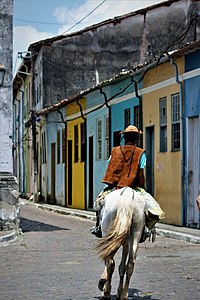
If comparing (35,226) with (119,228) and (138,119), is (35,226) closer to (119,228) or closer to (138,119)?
(138,119)

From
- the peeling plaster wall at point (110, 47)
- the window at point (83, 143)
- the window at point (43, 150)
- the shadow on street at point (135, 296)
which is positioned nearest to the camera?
the shadow on street at point (135, 296)

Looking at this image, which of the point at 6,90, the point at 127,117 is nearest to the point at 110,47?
the point at 127,117

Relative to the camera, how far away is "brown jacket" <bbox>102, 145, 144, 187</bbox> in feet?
27.6

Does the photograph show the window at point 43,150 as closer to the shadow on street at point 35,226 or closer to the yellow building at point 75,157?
the yellow building at point 75,157

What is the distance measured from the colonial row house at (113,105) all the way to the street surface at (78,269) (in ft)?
10.6

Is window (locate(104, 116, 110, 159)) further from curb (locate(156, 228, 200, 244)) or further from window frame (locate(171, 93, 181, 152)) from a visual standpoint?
curb (locate(156, 228, 200, 244))

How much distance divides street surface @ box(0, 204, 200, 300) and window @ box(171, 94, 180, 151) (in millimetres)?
3290

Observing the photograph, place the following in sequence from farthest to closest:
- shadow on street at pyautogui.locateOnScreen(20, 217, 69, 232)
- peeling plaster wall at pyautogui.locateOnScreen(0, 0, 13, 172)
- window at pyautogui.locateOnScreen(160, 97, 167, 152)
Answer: window at pyautogui.locateOnScreen(160, 97, 167, 152), shadow on street at pyautogui.locateOnScreen(20, 217, 69, 232), peeling plaster wall at pyautogui.locateOnScreen(0, 0, 13, 172)

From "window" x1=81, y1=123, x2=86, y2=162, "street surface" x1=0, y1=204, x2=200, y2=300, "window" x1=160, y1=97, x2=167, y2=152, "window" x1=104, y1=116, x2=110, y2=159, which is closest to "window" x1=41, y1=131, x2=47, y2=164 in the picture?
"window" x1=81, y1=123, x2=86, y2=162

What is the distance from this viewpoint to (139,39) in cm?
3275

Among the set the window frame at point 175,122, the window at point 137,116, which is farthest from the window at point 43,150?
the window frame at point 175,122

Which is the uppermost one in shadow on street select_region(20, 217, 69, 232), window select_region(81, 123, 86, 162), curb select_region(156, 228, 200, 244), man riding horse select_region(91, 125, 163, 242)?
window select_region(81, 123, 86, 162)

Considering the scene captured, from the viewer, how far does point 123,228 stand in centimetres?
803

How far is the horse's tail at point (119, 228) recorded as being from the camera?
7957 millimetres
